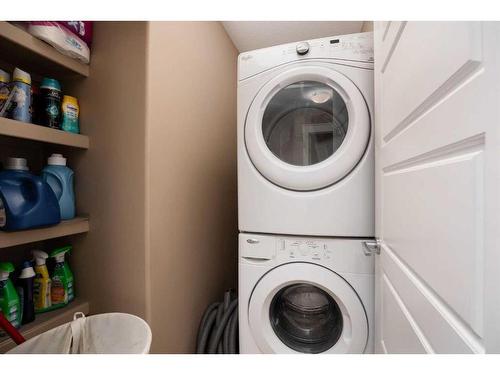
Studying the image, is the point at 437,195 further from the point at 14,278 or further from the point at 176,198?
the point at 14,278

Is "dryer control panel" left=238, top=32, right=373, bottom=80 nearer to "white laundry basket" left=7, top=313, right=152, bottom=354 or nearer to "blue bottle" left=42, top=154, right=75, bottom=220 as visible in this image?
"blue bottle" left=42, top=154, right=75, bottom=220

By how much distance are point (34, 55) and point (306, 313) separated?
5.34 feet

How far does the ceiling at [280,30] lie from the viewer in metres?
1.70

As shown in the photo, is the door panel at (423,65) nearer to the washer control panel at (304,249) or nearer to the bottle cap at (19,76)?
the washer control panel at (304,249)

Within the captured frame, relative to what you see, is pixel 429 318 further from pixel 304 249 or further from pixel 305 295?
pixel 305 295

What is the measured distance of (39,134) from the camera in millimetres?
850

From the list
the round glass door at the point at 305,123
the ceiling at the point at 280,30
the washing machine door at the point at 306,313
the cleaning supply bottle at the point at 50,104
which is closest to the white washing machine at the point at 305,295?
the washing machine door at the point at 306,313

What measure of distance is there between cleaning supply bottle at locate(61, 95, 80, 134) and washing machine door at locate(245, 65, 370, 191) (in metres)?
0.75

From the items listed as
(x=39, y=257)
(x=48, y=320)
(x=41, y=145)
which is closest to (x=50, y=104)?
(x=41, y=145)

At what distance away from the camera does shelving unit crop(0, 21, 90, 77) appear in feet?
2.60

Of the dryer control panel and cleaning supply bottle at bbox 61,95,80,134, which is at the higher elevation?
the dryer control panel

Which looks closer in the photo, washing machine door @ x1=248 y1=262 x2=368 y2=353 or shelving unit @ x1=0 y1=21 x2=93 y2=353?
shelving unit @ x1=0 y1=21 x2=93 y2=353

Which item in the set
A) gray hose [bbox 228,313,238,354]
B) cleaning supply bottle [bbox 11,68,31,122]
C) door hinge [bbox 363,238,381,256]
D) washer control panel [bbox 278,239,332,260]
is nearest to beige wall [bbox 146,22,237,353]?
gray hose [bbox 228,313,238,354]
